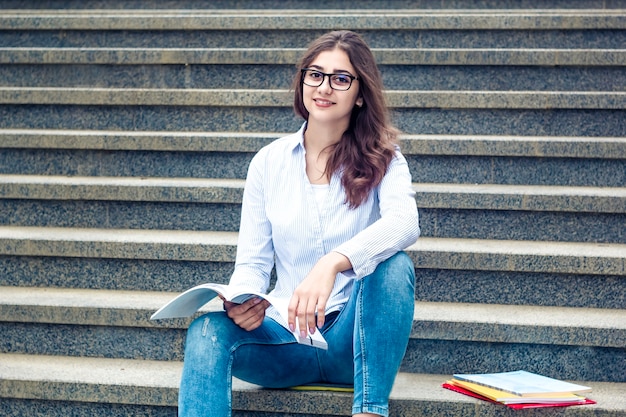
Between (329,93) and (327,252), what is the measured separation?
0.46 metres

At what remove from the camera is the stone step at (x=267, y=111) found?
3639 millimetres

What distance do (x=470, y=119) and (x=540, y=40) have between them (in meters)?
0.74

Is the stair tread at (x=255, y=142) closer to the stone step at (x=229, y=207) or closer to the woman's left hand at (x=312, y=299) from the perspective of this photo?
the stone step at (x=229, y=207)

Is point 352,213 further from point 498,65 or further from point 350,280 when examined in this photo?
point 498,65

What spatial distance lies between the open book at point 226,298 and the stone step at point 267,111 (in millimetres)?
1546

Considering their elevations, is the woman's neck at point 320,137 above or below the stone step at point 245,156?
below

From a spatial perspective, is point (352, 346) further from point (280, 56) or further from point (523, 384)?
point (280, 56)

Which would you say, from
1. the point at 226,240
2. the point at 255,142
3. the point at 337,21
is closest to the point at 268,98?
the point at 255,142

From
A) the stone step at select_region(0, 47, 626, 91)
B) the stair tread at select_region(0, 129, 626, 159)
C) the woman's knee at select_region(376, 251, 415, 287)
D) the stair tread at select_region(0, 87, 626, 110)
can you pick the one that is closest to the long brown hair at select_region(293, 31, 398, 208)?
the woman's knee at select_region(376, 251, 415, 287)

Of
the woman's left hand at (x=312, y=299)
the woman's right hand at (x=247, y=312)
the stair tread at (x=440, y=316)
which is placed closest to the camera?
the woman's left hand at (x=312, y=299)

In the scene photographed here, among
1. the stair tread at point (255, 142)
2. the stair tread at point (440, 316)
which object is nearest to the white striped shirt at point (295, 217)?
the stair tread at point (440, 316)

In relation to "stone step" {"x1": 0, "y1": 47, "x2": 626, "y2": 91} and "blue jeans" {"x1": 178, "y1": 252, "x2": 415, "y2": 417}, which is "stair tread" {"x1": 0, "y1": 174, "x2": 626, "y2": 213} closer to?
"stone step" {"x1": 0, "y1": 47, "x2": 626, "y2": 91}

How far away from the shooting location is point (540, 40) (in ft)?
13.5

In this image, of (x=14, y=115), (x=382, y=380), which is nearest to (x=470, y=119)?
(x=382, y=380)
